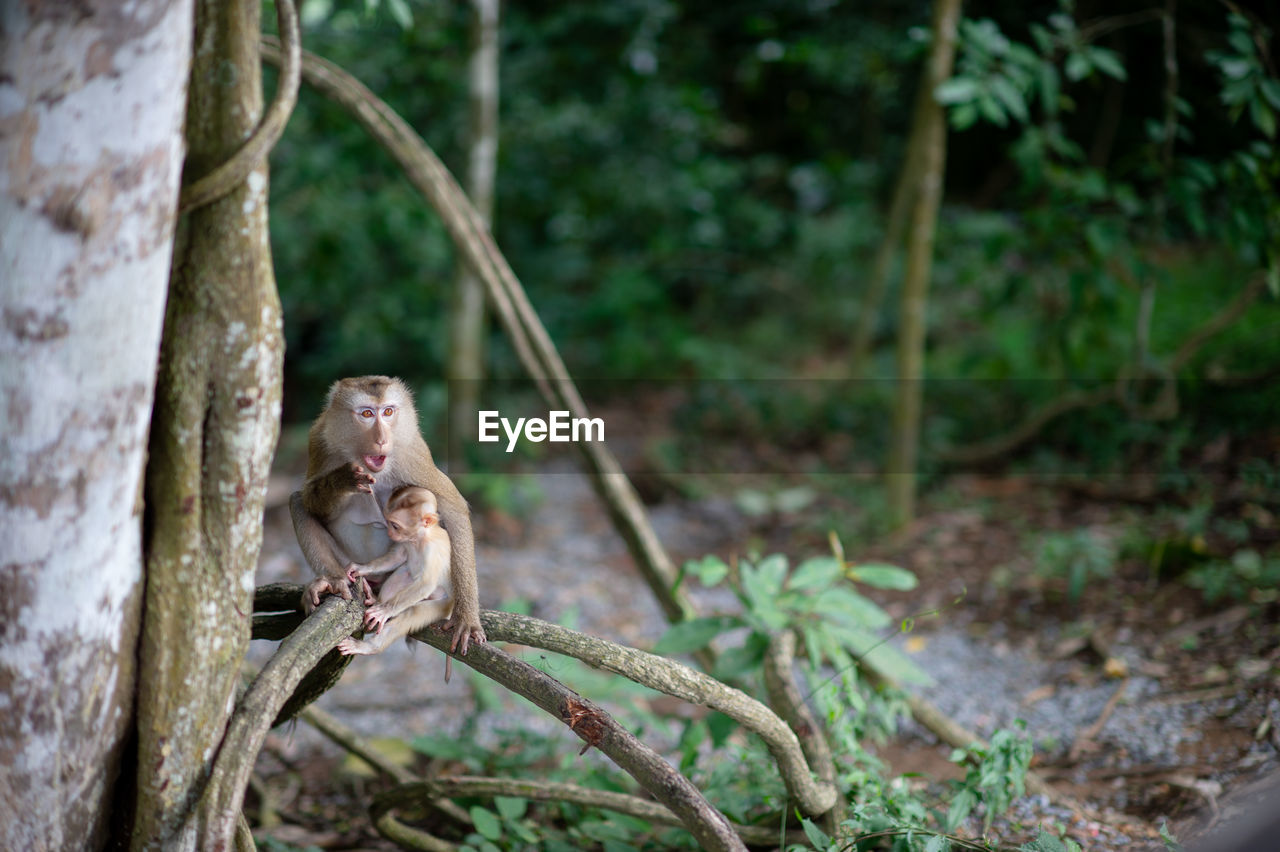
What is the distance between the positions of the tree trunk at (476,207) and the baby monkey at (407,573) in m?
3.38

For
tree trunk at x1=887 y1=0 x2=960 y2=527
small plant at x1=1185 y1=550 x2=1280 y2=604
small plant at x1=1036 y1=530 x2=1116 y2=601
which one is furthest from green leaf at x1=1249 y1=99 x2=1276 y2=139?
small plant at x1=1036 y1=530 x2=1116 y2=601

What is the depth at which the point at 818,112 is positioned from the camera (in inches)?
391

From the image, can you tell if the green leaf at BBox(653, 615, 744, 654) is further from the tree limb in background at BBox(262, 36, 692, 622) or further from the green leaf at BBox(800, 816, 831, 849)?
the green leaf at BBox(800, 816, 831, 849)

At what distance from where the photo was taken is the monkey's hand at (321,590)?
1.89 m

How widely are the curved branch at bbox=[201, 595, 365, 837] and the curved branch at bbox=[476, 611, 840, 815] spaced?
1.09 feet

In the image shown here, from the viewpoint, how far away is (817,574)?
113 inches

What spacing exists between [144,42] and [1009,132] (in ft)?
27.7

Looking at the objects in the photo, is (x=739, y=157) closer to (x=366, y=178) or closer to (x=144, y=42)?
(x=366, y=178)

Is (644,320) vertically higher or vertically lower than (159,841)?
higher

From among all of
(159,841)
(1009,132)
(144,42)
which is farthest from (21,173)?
(1009,132)

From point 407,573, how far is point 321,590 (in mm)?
175

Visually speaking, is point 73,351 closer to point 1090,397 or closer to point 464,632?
point 464,632

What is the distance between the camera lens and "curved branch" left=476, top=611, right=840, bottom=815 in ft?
6.17

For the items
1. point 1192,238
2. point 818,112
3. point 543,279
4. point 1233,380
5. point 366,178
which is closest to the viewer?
point 1233,380
